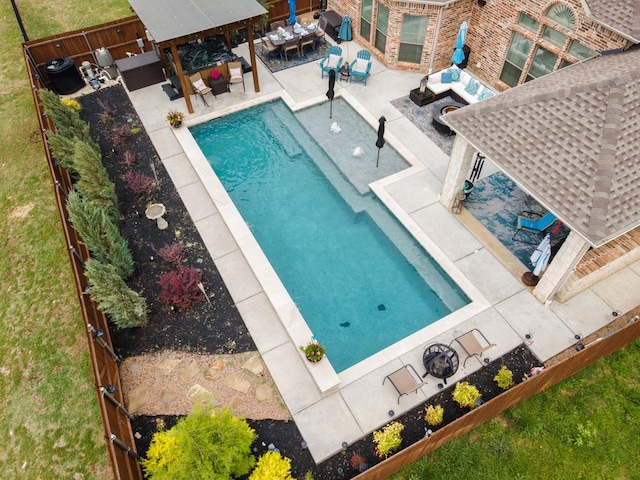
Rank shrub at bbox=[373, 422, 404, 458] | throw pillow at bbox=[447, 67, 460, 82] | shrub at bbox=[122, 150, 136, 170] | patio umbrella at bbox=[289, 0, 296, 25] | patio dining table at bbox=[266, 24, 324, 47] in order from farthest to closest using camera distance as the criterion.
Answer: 1. patio umbrella at bbox=[289, 0, 296, 25]
2. patio dining table at bbox=[266, 24, 324, 47]
3. throw pillow at bbox=[447, 67, 460, 82]
4. shrub at bbox=[122, 150, 136, 170]
5. shrub at bbox=[373, 422, 404, 458]

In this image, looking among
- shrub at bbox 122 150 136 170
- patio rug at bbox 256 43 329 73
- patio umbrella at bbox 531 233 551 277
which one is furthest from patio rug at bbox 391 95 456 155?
shrub at bbox 122 150 136 170

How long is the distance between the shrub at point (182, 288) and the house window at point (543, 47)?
1468 centimetres

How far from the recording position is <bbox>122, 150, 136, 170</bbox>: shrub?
51.7ft

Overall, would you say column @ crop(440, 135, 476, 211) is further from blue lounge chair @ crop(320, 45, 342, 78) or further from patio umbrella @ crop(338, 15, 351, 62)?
patio umbrella @ crop(338, 15, 351, 62)

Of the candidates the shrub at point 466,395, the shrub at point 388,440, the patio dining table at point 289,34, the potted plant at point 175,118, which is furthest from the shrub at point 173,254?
the patio dining table at point 289,34

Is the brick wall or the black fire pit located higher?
the brick wall

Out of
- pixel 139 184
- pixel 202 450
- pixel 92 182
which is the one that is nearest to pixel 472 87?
pixel 139 184

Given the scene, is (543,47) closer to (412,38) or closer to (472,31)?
(472,31)

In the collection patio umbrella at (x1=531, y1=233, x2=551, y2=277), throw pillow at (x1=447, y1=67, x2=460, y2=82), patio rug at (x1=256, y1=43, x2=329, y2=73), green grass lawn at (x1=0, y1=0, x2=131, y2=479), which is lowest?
green grass lawn at (x1=0, y1=0, x2=131, y2=479)

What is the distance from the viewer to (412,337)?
11406 millimetres

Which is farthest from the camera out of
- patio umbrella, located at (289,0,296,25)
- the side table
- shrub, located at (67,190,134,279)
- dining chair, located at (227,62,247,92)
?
patio umbrella, located at (289,0,296,25)

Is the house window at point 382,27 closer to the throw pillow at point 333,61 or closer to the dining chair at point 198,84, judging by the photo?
the throw pillow at point 333,61

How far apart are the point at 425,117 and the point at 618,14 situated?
6.75 meters

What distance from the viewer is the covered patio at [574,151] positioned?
9539 millimetres
